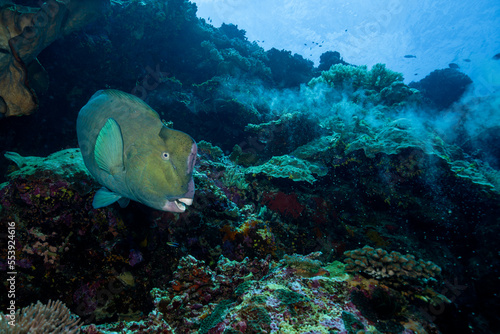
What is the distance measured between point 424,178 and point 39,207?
7740 mm

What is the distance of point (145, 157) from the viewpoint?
1484 mm

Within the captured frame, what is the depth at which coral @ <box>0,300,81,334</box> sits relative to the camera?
6.51ft

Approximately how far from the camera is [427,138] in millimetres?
6277

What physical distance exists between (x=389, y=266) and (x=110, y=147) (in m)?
3.50

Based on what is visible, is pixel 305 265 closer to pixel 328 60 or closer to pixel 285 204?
pixel 285 204

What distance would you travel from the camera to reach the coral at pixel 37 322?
1984 millimetres

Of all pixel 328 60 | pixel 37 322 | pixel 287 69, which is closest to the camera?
pixel 37 322

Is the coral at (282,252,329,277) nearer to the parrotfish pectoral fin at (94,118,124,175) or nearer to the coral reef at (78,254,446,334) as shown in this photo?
the coral reef at (78,254,446,334)

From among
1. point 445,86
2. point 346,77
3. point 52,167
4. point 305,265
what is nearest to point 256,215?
point 305,265

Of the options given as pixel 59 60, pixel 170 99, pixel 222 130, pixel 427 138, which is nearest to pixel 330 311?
pixel 427 138

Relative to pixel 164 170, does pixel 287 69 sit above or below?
above

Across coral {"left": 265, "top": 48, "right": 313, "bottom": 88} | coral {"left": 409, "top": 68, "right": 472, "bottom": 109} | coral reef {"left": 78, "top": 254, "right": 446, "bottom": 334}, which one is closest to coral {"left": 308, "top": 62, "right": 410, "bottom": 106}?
coral {"left": 265, "top": 48, "right": 313, "bottom": 88}

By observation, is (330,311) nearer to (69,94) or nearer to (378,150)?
(378,150)

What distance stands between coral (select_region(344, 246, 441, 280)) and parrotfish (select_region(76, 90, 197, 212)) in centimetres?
260
